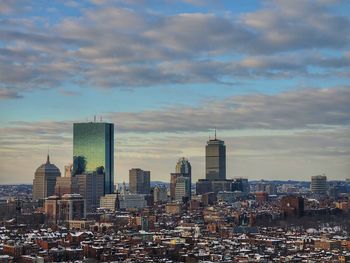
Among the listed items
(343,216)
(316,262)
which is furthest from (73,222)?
(316,262)

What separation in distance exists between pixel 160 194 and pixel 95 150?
7.15 m

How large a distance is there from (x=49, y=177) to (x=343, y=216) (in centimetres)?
2848

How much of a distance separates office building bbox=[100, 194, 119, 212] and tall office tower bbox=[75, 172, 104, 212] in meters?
0.67

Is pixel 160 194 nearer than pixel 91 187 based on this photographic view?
No

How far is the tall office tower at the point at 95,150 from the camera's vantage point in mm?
69688

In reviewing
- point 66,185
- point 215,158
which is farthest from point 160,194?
point 215,158

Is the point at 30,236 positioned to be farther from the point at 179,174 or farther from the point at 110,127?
the point at 179,174

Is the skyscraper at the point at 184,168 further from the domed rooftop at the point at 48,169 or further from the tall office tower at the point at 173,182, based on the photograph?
the domed rooftop at the point at 48,169

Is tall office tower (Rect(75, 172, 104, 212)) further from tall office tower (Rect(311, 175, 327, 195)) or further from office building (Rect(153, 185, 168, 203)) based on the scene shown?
tall office tower (Rect(311, 175, 327, 195))

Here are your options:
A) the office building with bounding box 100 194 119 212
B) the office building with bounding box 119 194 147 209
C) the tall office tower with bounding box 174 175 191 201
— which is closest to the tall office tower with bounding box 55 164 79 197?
the office building with bounding box 100 194 119 212

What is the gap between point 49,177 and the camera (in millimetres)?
65000

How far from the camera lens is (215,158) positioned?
3447 inches

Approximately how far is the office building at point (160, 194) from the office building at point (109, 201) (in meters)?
5.58

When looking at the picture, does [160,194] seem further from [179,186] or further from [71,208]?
[71,208]
